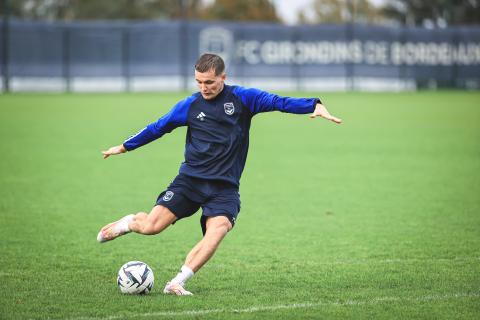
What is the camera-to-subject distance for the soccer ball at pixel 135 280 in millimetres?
6625

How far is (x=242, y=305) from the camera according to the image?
635cm

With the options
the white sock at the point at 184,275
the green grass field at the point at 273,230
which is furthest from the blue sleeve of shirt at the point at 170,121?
the green grass field at the point at 273,230

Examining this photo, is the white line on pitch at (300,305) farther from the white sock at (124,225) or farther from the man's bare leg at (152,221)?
the white sock at (124,225)

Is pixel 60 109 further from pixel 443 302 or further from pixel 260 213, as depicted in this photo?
pixel 443 302

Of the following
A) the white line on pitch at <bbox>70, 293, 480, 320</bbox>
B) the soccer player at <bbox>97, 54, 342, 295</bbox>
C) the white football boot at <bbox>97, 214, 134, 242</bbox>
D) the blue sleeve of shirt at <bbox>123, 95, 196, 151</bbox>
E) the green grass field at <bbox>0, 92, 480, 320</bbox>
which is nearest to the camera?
the white line on pitch at <bbox>70, 293, 480, 320</bbox>

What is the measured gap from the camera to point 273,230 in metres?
9.88

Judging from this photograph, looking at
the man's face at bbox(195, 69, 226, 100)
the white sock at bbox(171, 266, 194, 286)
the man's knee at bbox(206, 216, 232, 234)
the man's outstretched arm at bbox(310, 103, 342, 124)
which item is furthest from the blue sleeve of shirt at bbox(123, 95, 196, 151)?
the white sock at bbox(171, 266, 194, 286)

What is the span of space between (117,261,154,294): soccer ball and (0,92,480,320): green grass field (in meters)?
0.09

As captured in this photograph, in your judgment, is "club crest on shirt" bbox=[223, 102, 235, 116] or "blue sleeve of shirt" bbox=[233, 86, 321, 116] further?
"club crest on shirt" bbox=[223, 102, 235, 116]

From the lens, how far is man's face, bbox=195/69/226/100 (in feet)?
21.6

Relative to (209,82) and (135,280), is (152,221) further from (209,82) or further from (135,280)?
(209,82)

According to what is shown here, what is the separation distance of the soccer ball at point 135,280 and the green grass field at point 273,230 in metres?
0.09

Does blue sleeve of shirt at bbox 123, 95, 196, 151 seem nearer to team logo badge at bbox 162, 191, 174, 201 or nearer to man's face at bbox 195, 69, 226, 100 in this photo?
man's face at bbox 195, 69, 226, 100

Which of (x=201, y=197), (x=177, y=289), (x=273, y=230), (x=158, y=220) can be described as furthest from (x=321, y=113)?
(x=273, y=230)
